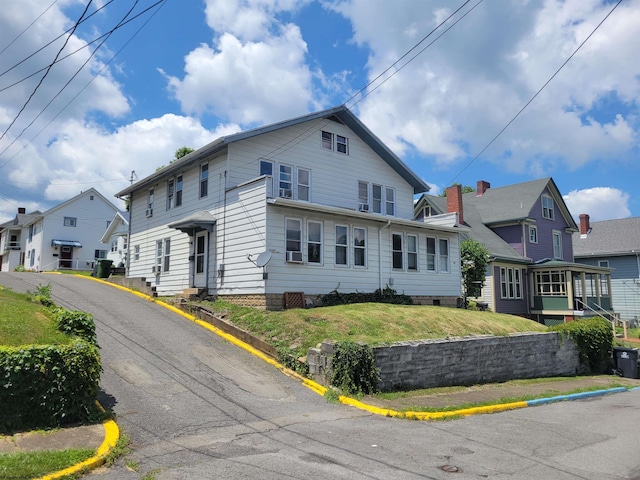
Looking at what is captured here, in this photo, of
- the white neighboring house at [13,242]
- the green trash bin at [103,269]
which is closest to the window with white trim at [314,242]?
the green trash bin at [103,269]

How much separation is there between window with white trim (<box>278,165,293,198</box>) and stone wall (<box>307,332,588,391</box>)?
9.50m

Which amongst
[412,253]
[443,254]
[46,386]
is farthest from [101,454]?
[443,254]

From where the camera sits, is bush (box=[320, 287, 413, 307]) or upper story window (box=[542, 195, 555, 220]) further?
upper story window (box=[542, 195, 555, 220])

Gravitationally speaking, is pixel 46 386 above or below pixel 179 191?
below

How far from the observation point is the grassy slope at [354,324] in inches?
522

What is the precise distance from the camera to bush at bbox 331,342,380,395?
10734mm

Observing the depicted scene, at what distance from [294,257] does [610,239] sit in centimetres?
3654

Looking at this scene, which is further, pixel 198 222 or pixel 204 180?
pixel 204 180

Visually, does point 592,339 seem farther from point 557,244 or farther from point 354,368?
point 557,244

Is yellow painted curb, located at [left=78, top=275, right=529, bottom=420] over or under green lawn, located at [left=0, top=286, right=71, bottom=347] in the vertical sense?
under

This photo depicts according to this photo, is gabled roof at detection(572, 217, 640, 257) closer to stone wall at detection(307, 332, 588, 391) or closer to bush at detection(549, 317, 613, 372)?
bush at detection(549, 317, 613, 372)

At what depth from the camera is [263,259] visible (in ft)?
52.8

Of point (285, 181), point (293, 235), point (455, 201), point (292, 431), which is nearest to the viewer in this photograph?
point (292, 431)

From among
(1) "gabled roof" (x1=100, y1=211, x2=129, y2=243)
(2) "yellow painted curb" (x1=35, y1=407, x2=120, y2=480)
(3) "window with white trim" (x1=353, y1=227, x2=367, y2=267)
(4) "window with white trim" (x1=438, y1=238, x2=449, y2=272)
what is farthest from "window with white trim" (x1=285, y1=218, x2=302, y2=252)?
(1) "gabled roof" (x1=100, y1=211, x2=129, y2=243)
